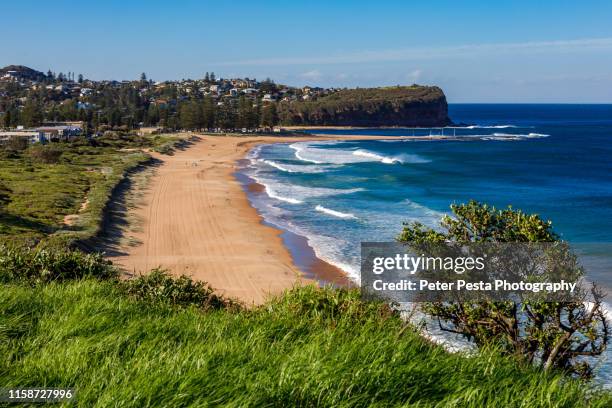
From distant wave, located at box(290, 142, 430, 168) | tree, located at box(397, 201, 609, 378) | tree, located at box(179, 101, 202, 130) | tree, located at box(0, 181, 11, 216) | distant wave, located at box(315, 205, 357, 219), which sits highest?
tree, located at box(179, 101, 202, 130)

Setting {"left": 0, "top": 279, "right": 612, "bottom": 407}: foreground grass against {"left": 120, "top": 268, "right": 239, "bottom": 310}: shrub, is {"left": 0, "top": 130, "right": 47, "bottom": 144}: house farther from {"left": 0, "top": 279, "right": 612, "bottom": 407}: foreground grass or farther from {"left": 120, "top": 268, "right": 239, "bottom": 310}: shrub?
{"left": 0, "top": 279, "right": 612, "bottom": 407}: foreground grass

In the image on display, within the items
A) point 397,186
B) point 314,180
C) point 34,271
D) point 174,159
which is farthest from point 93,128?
point 34,271

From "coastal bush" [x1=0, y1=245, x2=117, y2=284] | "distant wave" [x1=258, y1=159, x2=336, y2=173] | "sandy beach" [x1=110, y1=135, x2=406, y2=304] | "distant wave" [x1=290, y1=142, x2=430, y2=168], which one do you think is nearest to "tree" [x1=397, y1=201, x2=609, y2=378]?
"sandy beach" [x1=110, y1=135, x2=406, y2=304]

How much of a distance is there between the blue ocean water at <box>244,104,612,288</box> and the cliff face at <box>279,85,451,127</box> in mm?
66799

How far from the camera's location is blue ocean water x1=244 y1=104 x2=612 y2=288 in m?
27.9

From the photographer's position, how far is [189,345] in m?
5.35

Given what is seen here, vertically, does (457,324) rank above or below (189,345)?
below

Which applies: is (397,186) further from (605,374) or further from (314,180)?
(605,374)

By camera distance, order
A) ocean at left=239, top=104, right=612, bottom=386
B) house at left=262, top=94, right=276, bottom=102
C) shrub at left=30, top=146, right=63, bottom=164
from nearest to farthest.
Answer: ocean at left=239, top=104, right=612, bottom=386 → shrub at left=30, top=146, right=63, bottom=164 → house at left=262, top=94, right=276, bottom=102

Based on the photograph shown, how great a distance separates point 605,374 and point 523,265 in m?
5.24

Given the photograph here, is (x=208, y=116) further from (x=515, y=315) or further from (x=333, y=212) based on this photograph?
(x=515, y=315)

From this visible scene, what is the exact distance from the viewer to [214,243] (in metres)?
25.4

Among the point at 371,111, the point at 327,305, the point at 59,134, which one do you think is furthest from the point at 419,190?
the point at 371,111

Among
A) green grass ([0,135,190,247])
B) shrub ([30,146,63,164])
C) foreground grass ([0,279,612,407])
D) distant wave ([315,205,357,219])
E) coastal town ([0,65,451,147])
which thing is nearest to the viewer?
foreground grass ([0,279,612,407])
